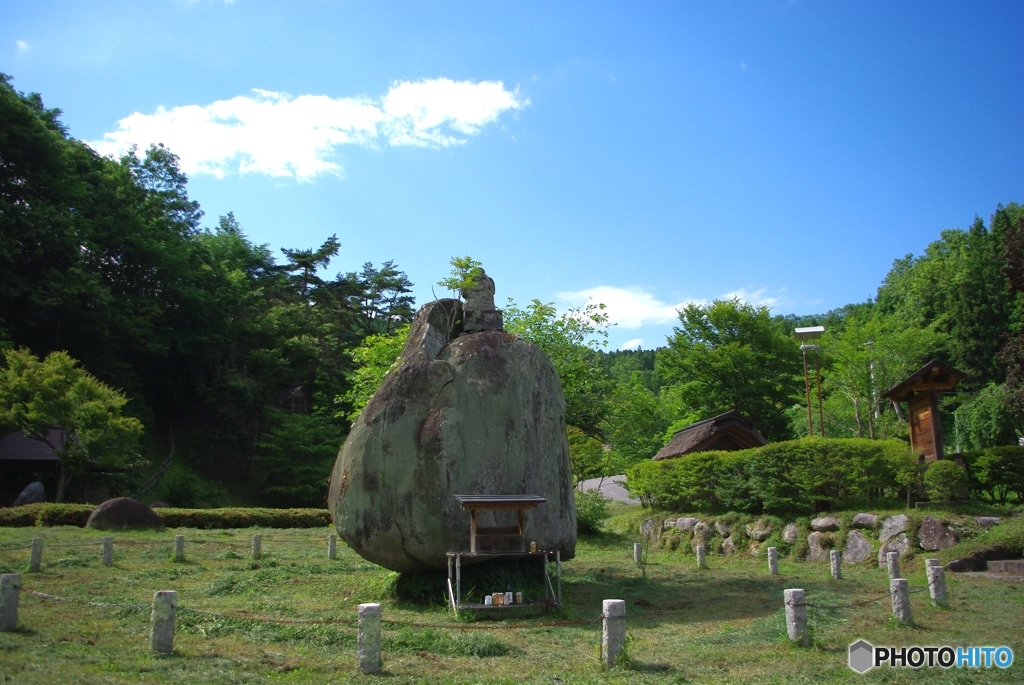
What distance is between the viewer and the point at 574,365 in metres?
27.2

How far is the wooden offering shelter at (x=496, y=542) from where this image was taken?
12.6 m

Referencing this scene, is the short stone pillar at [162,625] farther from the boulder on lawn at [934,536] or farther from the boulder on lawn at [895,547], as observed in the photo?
the boulder on lawn at [934,536]

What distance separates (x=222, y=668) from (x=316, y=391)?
4121 centimetres

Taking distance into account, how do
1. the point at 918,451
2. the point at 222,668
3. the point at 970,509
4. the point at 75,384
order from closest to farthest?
the point at 222,668
the point at 970,509
the point at 918,451
the point at 75,384

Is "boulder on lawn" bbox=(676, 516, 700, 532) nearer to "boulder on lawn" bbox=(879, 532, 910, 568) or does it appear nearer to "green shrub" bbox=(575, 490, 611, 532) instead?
"green shrub" bbox=(575, 490, 611, 532)

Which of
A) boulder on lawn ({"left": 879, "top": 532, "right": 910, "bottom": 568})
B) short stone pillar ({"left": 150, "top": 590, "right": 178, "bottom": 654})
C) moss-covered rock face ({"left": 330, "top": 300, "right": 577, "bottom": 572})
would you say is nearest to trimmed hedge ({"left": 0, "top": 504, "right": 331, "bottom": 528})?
moss-covered rock face ({"left": 330, "top": 300, "right": 577, "bottom": 572})

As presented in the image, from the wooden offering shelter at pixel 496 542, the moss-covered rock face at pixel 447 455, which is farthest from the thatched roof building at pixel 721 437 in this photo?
the wooden offering shelter at pixel 496 542

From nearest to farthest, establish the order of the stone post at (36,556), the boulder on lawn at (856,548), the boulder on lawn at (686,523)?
the stone post at (36,556), the boulder on lawn at (856,548), the boulder on lawn at (686,523)

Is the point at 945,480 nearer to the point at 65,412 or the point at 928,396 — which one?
the point at 928,396

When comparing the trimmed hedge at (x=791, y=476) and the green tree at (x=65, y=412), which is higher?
the green tree at (x=65, y=412)

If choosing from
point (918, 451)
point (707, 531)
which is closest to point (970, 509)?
point (918, 451)

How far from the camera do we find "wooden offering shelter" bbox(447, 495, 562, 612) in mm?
12555

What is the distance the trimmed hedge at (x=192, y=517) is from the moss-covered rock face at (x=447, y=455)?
481 inches

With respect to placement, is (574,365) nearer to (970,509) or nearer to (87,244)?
(970,509)
